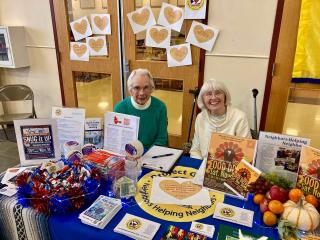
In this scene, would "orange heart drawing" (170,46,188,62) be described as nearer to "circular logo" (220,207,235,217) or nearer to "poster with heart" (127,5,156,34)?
"poster with heart" (127,5,156,34)

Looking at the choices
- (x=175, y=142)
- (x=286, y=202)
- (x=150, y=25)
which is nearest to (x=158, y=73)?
(x=150, y=25)

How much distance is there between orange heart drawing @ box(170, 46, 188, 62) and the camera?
8.50ft

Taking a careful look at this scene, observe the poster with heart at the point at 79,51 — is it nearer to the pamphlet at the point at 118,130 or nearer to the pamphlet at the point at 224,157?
the pamphlet at the point at 118,130

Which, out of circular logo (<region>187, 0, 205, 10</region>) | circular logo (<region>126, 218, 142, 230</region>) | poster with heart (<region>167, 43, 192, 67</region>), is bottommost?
circular logo (<region>126, 218, 142, 230</region>)

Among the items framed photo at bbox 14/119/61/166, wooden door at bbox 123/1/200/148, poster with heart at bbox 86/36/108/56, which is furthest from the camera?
poster with heart at bbox 86/36/108/56

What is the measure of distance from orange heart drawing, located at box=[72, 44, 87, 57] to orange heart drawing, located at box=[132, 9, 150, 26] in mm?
757

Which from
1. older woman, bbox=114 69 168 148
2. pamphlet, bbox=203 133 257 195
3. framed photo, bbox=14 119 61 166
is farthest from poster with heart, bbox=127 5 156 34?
pamphlet, bbox=203 133 257 195

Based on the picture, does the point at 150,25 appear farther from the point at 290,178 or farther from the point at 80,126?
the point at 290,178

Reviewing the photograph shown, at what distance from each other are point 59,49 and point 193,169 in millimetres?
2642

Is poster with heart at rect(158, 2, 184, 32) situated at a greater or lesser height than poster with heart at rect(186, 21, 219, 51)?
greater

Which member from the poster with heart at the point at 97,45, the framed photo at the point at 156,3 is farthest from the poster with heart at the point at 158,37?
the poster with heart at the point at 97,45

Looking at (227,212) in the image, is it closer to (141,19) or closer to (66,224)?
(66,224)

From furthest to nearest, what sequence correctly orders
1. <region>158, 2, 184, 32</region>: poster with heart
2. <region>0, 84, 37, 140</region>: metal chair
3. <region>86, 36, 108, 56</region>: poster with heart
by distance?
1. <region>0, 84, 37, 140</region>: metal chair
2. <region>86, 36, 108, 56</region>: poster with heart
3. <region>158, 2, 184, 32</region>: poster with heart

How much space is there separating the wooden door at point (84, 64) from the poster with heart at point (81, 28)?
7 cm
